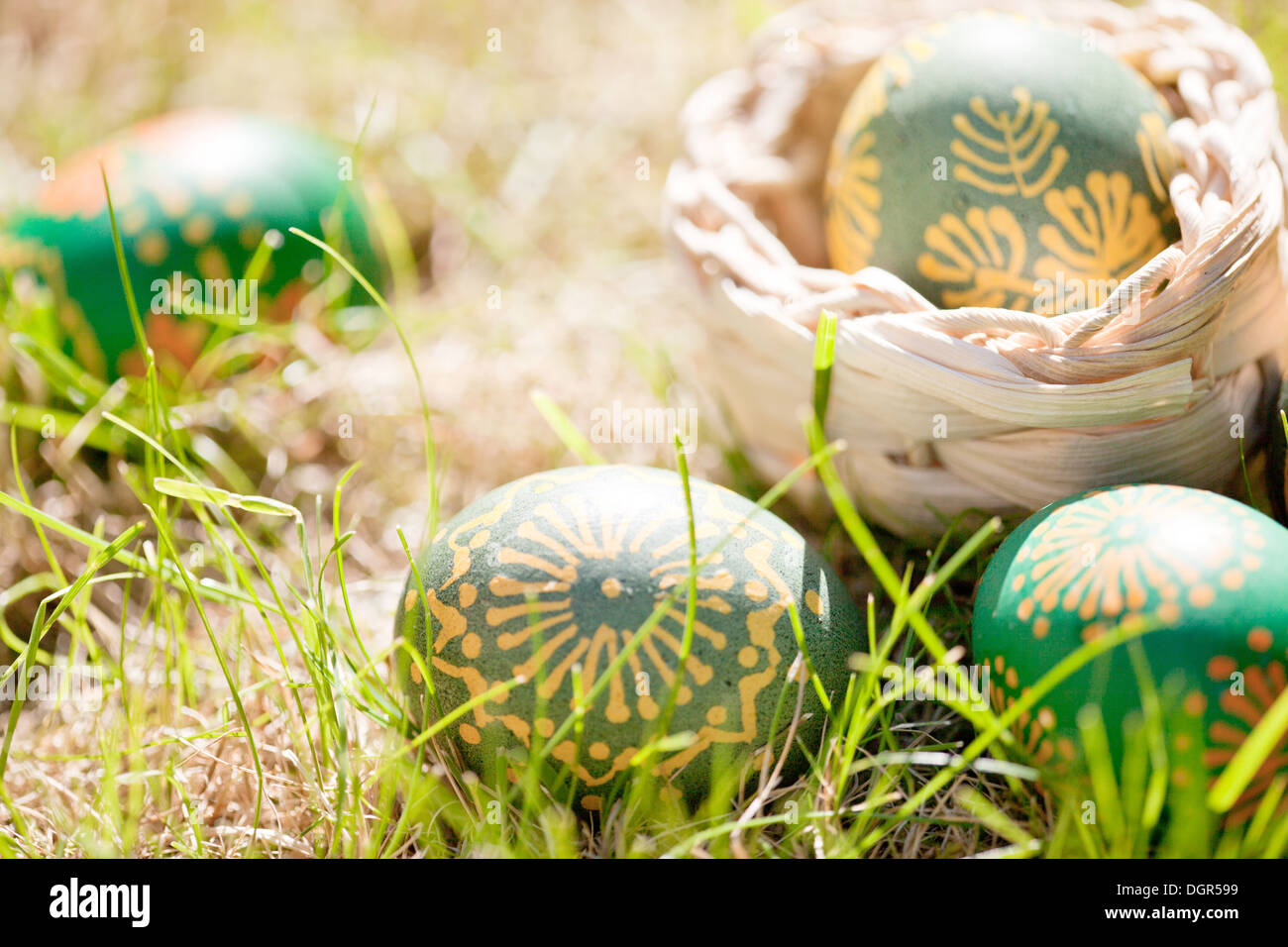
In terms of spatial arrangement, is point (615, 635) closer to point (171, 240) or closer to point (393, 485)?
point (393, 485)

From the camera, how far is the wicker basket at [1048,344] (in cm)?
115

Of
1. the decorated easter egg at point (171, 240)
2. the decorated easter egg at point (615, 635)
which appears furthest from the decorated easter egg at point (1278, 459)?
the decorated easter egg at point (171, 240)

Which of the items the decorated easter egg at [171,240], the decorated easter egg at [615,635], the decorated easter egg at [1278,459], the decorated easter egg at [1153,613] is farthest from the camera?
the decorated easter egg at [171,240]

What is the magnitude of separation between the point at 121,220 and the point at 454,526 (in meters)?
0.92

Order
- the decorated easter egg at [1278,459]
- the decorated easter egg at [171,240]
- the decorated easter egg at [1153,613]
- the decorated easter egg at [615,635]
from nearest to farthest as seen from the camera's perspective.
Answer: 1. the decorated easter egg at [1153,613]
2. the decorated easter egg at [615,635]
3. the decorated easter egg at [1278,459]
4. the decorated easter egg at [171,240]

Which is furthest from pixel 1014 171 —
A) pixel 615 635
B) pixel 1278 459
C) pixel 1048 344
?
pixel 615 635

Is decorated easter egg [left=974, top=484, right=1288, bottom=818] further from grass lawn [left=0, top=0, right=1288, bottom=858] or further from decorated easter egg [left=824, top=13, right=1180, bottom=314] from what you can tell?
decorated easter egg [left=824, top=13, right=1180, bottom=314]

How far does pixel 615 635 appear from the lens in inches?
42.6

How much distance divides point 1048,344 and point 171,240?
135 centimetres

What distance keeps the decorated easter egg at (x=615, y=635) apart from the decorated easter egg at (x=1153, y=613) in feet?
0.73

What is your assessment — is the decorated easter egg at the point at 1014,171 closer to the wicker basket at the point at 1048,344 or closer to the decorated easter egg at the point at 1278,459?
the wicker basket at the point at 1048,344

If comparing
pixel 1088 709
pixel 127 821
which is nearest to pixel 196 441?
pixel 127 821

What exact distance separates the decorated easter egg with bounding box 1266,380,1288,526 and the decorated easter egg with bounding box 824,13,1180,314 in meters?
0.25

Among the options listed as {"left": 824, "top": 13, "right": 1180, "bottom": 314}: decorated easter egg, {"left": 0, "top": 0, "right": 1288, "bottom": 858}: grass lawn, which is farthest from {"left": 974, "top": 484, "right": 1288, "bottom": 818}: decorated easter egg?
{"left": 824, "top": 13, "right": 1180, "bottom": 314}: decorated easter egg
